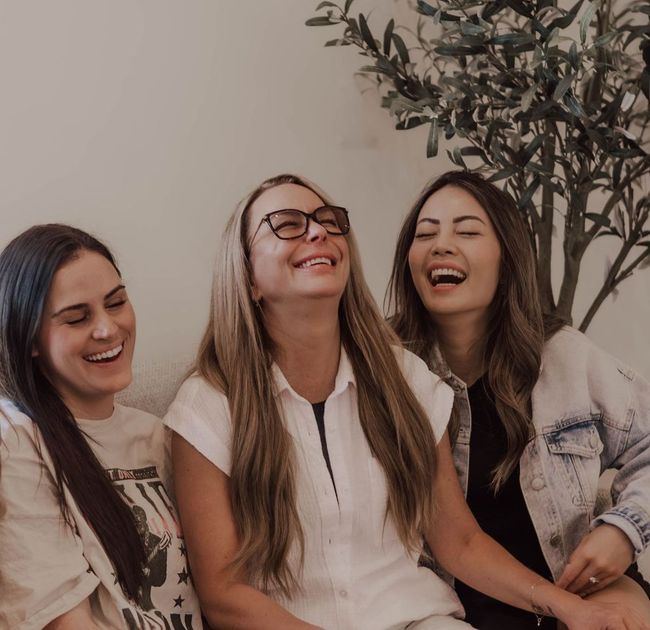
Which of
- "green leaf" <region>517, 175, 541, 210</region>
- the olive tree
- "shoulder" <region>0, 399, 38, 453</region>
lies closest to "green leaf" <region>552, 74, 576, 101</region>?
the olive tree

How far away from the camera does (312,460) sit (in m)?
1.56

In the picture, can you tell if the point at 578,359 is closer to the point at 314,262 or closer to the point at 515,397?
the point at 515,397

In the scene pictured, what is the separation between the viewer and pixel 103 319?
1427mm

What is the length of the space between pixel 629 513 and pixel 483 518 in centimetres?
28

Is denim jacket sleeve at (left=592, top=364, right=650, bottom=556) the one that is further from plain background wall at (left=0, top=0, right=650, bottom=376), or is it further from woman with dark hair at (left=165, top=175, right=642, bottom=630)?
plain background wall at (left=0, top=0, right=650, bottom=376)

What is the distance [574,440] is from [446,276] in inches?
15.7

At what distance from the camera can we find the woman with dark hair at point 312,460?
4.88ft

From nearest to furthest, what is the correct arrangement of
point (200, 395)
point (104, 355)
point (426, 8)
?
point (104, 355), point (200, 395), point (426, 8)

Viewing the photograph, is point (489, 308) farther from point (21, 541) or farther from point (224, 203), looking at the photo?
point (21, 541)

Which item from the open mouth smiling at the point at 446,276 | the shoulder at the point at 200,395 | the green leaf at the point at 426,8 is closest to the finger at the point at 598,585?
the open mouth smiling at the point at 446,276

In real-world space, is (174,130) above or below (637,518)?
above

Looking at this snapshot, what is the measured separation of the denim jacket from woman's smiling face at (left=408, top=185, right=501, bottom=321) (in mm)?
161

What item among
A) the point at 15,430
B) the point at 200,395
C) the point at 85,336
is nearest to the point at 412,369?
the point at 200,395

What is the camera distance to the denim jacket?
5.67ft
